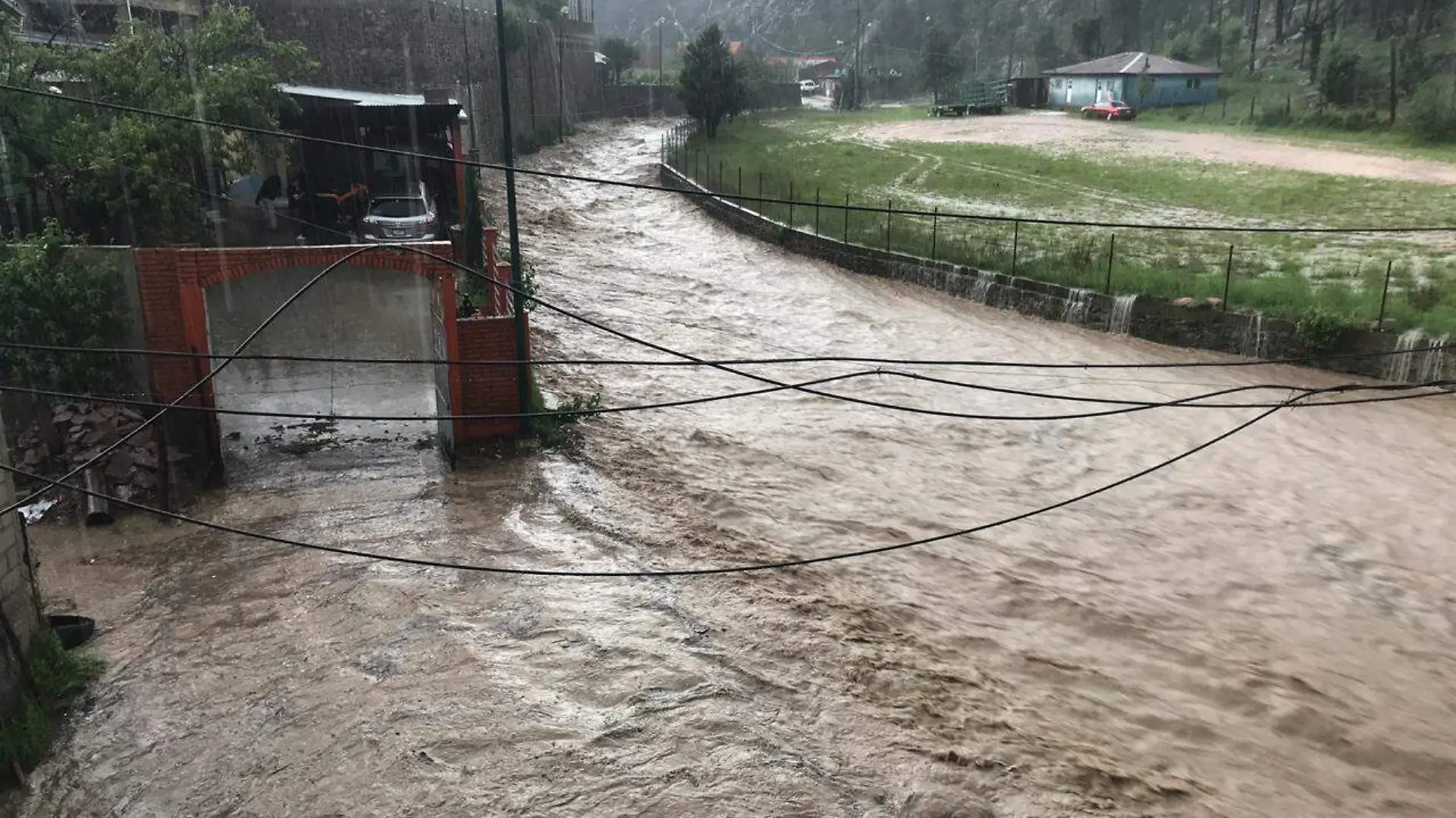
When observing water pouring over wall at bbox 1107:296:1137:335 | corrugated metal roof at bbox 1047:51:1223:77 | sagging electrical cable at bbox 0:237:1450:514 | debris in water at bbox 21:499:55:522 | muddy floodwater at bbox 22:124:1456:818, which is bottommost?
muddy floodwater at bbox 22:124:1456:818

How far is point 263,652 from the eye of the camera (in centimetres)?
983

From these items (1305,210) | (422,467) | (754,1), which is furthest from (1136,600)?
(754,1)

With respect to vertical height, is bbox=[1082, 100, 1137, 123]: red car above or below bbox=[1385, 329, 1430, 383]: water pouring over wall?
above

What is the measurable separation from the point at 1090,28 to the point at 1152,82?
20545 millimetres

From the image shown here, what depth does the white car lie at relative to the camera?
906 inches

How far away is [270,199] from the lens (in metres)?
25.4

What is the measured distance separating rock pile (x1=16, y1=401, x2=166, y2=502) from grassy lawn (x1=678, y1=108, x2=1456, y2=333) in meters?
9.13

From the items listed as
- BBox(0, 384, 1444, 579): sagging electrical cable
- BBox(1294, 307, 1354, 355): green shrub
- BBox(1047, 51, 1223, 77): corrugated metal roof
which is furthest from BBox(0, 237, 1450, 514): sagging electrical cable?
BBox(1047, 51, 1223, 77): corrugated metal roof

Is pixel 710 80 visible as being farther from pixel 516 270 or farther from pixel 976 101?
pixel 516 270

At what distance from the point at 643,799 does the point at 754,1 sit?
156855 mm

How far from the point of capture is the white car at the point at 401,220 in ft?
75.5

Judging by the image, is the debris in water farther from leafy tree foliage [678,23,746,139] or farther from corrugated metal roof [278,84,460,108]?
leafy tree foliage [678,23,746,139]

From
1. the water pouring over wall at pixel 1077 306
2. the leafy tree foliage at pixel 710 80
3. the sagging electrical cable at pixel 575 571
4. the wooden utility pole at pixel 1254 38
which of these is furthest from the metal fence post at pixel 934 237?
the wooden utility pole at pixel 1254 38

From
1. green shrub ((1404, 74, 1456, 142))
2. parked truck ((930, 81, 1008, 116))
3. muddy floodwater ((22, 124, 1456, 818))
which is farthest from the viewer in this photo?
parked truck ((930, 81, 1008, 116))
